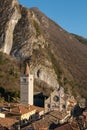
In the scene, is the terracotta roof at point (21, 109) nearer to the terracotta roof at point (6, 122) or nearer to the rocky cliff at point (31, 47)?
the terracotta roof at point (6, 122)

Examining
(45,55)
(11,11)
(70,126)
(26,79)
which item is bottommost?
(70,126)

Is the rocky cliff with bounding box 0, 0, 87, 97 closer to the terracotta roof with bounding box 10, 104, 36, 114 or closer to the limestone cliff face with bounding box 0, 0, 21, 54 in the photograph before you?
the limestone cliff face with bounding box 0, 0, 21, 54

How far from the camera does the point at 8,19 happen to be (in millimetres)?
170500

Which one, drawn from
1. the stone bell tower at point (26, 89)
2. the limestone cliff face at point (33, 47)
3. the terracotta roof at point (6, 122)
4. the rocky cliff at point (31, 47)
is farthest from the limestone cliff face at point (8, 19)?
the terracotta roof at point (6, 122)

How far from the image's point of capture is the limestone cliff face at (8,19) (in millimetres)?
164375

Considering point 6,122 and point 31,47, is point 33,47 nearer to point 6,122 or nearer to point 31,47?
point 31,47

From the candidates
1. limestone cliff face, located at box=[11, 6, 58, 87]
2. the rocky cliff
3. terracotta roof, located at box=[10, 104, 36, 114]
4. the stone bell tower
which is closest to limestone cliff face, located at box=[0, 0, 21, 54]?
the rocky cliff

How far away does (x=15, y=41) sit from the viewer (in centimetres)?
16575

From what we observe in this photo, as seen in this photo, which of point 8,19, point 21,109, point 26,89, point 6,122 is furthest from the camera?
point 8,19

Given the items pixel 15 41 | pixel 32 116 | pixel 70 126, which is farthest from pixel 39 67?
pixel 70 126

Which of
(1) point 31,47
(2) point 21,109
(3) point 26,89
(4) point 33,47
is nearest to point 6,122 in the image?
(2) point 21,109

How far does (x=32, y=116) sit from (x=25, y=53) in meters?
70.3

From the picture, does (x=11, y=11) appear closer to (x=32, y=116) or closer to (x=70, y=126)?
(x=32, y=116)

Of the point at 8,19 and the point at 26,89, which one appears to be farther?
the point at 8,19
